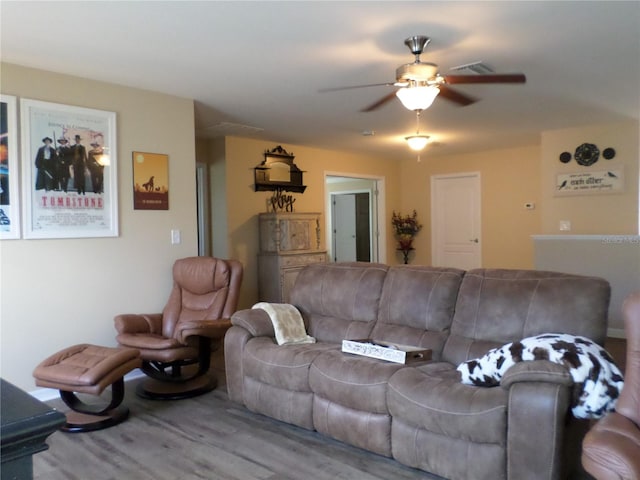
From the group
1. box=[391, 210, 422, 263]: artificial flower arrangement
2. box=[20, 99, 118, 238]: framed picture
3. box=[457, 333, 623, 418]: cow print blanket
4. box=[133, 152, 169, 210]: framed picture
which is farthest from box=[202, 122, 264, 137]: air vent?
box=[457, 333, 623, 418]: cow print blanket

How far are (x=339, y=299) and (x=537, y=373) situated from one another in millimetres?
1697

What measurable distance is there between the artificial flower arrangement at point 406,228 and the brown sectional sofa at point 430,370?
5059 millimetres

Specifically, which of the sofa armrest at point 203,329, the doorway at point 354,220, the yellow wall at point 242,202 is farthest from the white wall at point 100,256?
the doorway at point 354,220

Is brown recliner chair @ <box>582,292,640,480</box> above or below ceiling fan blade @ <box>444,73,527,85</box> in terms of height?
below

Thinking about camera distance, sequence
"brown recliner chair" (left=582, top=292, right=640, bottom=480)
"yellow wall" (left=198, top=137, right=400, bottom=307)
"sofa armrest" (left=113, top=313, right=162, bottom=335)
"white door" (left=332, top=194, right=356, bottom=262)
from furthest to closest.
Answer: "white door" (left=332, top=194, right=356, bottom=262) → "yellow wall" (left=198, top=137, right=400, bottom=307) → "sofa armrest" (left=113, top=313, right=162, bottom=335) → "brown recliner chair" (left=582, top=292, right=640, bottom=480)

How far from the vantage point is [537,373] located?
6.75ft

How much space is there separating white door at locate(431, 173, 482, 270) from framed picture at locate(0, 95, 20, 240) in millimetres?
6560

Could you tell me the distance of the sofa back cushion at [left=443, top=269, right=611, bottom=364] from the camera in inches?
98.2

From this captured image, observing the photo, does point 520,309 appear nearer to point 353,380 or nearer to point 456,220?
point 353,380

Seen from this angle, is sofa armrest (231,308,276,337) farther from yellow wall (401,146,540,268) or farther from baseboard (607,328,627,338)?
yellow wall (401,146,540,268)

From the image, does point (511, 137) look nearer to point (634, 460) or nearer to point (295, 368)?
point (295, 368)

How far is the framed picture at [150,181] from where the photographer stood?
412 centimetres

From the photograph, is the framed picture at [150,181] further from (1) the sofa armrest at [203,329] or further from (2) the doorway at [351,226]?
(2) the doorway at [351,226]

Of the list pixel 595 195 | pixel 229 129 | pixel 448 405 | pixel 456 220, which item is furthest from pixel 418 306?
pixel 456 220
